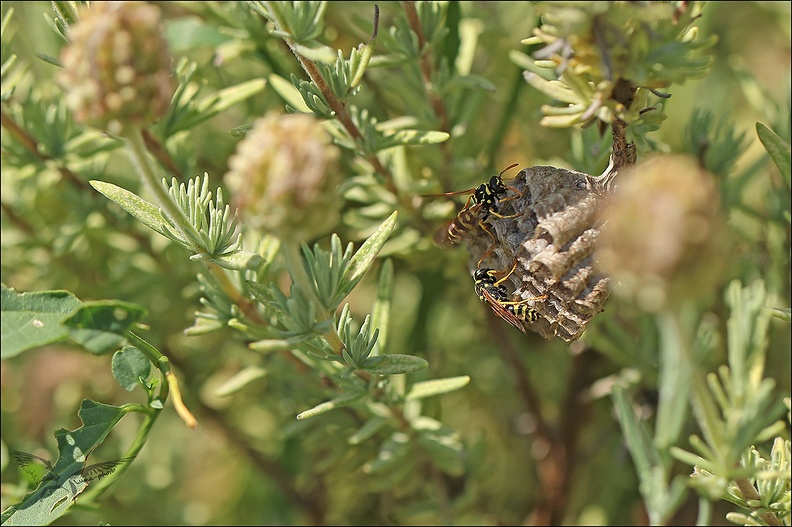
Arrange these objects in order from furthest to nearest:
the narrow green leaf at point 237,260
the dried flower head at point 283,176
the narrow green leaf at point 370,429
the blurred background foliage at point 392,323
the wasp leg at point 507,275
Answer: the blurred background foliage at point 392,323 → the narrow green leaf at point 370,429 → the wasp leg at point 507,275 → the narrow green leaf at point 237,260 → the dried flower head at point 283,176

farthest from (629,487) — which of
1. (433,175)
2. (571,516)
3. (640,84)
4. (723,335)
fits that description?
(640,84)

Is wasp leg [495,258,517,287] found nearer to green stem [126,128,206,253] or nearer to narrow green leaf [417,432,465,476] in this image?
narrow green leaf [417,432,465,476]

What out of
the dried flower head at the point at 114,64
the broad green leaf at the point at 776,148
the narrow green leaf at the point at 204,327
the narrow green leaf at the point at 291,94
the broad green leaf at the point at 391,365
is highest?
the dried flower head at the point at 114,64

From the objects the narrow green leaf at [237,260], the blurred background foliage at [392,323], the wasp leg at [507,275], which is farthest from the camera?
the blurred background foliage at [392,323]

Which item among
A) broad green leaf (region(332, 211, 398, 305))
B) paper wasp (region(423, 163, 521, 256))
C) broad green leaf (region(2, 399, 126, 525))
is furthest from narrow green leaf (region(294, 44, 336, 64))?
broad green leaf (region(2, 399, 126, 525))

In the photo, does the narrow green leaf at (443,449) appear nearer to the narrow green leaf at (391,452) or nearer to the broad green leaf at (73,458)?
the narrow green leaf at (391,452)

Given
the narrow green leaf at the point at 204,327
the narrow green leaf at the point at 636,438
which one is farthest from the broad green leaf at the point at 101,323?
the narrow green leaf at the point at 636,438

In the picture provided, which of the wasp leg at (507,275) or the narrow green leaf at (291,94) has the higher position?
the narrow green leaf at (291,94)

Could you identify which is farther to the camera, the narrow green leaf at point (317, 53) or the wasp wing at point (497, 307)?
the wasp wing at point (497, 307)
